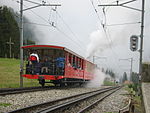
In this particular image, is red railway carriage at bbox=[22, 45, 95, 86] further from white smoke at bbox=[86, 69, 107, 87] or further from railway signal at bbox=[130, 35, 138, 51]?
white smoke at bbox=[86, 69, 107, 87]

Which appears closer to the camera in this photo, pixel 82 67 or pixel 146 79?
pixel 146 79

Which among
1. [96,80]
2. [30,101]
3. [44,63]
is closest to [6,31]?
[96,80]

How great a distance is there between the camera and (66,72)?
15.7 meters

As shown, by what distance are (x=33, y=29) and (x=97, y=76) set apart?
82.8 m

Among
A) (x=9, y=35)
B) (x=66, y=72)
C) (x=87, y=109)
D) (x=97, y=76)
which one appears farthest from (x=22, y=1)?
(x=9, y=35)

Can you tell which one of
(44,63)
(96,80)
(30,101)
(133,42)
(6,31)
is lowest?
(96,80)

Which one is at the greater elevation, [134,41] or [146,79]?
[134,41]

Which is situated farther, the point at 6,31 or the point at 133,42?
the point at 6,31

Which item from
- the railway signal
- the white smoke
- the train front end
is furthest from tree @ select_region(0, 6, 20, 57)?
the railway signal

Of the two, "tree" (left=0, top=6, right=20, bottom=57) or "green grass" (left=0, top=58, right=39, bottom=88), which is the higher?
"tree" (left=0, top=6, right=20, bottom=57)

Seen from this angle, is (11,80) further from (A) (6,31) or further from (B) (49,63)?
(A) (6,31)

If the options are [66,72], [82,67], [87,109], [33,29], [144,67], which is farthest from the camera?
[33,29]

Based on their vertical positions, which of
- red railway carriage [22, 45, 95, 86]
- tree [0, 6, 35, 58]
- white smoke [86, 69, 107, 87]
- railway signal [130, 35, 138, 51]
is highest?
tree [0, 6, 35, 58]

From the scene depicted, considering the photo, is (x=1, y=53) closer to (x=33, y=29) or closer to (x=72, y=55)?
(x=72, y=55)
